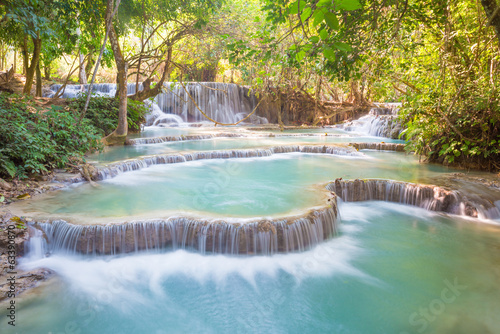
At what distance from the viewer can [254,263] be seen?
4215 millimetres

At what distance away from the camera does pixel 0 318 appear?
3.08 meters

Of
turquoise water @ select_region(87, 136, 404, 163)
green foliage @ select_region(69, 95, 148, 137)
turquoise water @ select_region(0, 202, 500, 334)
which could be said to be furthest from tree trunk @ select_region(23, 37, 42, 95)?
turquoise water @ select_region(0, 202, 500, 334)

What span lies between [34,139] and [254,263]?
4.73 meters

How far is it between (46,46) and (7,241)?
9.66m

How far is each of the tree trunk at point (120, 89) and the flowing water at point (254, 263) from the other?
437 cm

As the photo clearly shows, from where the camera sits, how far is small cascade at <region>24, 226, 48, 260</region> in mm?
4094

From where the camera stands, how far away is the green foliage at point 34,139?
18.9 ft

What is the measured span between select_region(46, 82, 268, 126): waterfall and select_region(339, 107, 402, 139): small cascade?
6.43 m

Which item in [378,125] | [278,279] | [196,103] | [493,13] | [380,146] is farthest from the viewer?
[196,103]

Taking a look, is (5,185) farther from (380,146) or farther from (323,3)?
(380,146)

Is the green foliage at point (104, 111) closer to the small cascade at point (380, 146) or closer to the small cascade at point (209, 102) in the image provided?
the small cascade at point (209, 102)

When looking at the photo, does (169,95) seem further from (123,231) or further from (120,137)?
(123,231)

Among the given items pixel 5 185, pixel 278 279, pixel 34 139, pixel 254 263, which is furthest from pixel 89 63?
pixel 278 279

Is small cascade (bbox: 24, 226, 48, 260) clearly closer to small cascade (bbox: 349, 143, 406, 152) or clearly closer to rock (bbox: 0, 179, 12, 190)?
rock (bbox: 0, 179, 12, 190)
